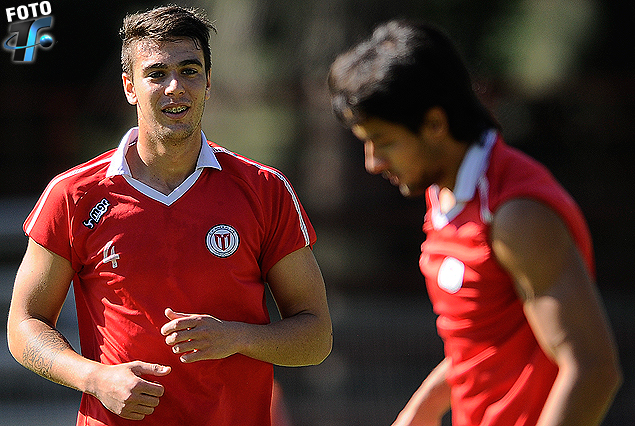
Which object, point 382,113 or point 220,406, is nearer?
point 382,113

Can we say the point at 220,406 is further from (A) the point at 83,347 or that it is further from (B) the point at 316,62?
(B) the point at 316,62

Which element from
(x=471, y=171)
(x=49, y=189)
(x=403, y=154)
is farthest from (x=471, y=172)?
(x=49, y=189)

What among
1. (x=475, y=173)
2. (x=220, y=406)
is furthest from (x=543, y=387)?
(x=220, y=406)

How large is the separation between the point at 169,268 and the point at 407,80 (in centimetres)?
113

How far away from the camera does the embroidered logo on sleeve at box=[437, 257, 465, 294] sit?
1596mm

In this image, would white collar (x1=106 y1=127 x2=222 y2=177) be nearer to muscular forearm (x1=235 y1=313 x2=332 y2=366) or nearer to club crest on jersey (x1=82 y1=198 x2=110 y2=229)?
club crest on jersey (x1=82 y1=198 x2=110 y2=229)

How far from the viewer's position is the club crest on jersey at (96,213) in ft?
7.99

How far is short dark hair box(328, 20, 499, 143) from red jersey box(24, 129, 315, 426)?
Answer: 93 centimetres

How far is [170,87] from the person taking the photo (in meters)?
2.51

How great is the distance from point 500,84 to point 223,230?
4539mm

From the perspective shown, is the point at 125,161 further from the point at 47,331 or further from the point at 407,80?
the point at 407,80

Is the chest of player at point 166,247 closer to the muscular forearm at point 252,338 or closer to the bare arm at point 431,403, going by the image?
the muscular forearm at point 252,338

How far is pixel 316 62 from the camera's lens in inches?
256

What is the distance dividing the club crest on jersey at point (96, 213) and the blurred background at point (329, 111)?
4008mm
